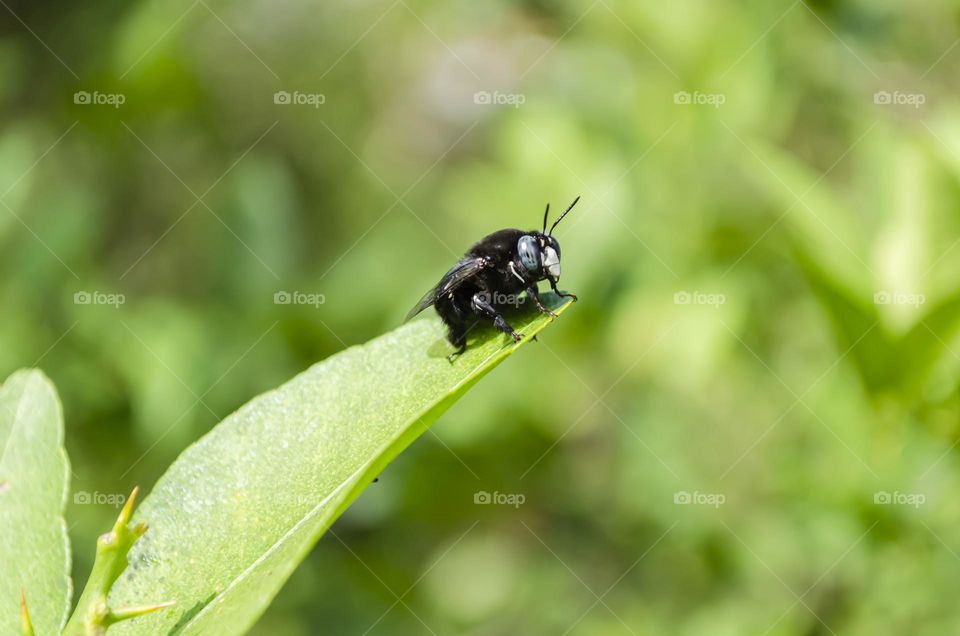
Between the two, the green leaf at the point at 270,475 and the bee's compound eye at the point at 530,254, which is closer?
the green leaf at the point at 270,475

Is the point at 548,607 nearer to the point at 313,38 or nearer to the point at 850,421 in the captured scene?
the point at 850,421

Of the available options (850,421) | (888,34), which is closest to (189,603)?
(850,421)

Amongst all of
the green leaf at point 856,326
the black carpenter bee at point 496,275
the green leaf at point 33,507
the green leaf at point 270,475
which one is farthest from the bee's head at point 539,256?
the green leaf at point 33,507

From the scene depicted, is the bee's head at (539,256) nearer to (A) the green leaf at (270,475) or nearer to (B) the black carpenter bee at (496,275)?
(B) the black carpenter bee at (496,275)

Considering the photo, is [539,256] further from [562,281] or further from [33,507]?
[33,507]

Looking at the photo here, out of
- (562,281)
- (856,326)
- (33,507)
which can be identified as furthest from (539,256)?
(33,507)

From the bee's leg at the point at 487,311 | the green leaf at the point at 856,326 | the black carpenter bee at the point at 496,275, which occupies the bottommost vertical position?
the green leaf at the point at 856,326

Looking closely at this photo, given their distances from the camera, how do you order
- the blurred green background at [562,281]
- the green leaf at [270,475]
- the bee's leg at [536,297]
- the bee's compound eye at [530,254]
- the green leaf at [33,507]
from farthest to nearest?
the blurred green background at [562,281] → the bee's compound eye at [530,254] → the bee's leg at [536,297] → the green leaf at [33,507] → the green leaf at [270,475]

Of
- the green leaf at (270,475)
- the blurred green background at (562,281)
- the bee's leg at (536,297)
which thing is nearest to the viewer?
the green leaf at (270,475)
